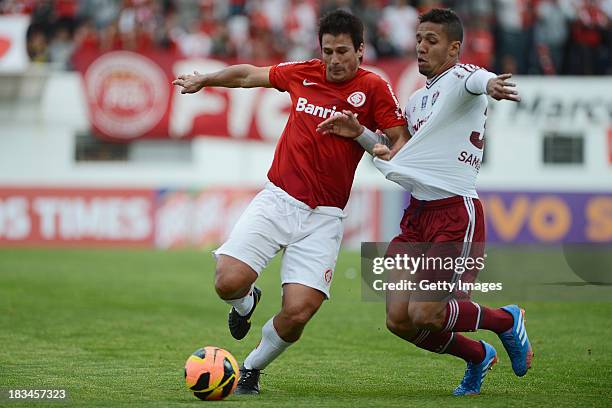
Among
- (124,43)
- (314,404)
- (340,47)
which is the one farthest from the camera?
(124,43)

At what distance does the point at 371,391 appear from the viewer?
7.99m

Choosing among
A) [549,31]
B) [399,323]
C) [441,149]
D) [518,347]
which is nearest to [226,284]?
[399,323]

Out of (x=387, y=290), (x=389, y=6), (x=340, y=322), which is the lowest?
(x=340, y=322)

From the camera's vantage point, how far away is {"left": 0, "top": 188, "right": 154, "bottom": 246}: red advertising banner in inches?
915

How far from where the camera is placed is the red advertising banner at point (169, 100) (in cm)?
2408

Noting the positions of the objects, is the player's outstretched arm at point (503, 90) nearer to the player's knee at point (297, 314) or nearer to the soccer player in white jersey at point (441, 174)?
the soccer player in white jersey at point (441, 174)

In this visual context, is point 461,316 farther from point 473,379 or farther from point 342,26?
Result: point 342,26

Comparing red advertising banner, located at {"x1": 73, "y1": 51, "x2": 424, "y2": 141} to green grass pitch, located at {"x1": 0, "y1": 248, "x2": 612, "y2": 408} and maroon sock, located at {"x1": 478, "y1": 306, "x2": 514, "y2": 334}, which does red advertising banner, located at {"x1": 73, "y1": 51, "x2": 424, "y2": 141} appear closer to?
green grass pitch, located at {"x1": 0, "y1": 248, "x2": 612, "y2": 408}

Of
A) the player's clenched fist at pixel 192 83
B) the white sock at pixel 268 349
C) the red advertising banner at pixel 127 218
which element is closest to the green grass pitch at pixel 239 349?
the white sock at pixel 268 349

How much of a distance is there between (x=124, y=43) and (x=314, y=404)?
18055mm

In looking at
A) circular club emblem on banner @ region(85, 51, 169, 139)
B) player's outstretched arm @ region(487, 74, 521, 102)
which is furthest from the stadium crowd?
player's outstretched arm @ region(487, 74, 521, 102)

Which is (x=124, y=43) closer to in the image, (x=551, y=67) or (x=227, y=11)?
(x=227, y=11)

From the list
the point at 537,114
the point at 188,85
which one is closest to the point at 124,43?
the point at 537,114

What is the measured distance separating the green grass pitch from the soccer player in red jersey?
0.64 m
